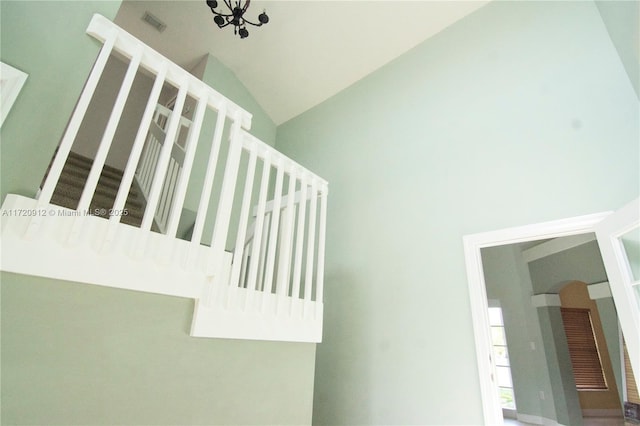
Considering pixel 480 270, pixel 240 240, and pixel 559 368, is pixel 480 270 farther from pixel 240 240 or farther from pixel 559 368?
pixel 559 368

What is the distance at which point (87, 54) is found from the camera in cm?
147

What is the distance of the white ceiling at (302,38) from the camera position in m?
3.72

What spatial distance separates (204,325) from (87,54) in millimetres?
1414

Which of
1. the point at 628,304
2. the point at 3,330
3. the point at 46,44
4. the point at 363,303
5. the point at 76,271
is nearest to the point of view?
the point at 3,330

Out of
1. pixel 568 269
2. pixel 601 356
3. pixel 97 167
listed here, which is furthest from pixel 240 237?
pixel 601 356

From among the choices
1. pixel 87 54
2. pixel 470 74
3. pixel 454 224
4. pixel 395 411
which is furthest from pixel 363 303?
pixel 87 54

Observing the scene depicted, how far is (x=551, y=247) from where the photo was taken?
574cm

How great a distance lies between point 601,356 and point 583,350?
35 cm

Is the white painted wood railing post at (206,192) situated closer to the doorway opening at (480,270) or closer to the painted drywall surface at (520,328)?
the doorway opening at (480,270)

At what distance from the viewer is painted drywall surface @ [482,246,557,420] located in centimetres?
545

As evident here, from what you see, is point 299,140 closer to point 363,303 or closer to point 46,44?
point 363,303

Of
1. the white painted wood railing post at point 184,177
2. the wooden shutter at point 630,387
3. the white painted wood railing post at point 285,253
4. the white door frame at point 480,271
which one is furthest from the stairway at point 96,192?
the wooden shutter at point 630,387

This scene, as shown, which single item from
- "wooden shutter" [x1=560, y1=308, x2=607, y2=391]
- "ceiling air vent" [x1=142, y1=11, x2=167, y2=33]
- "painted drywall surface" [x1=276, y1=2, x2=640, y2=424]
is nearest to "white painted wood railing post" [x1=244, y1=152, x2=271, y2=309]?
"painted drywall surface" [x1=276, y1=2, x2=640, y2=424]

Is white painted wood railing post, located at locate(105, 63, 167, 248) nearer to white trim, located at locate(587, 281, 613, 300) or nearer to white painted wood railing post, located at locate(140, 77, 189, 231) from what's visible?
white painted wood railing post, located at locate(140, 77, 189, 231)
